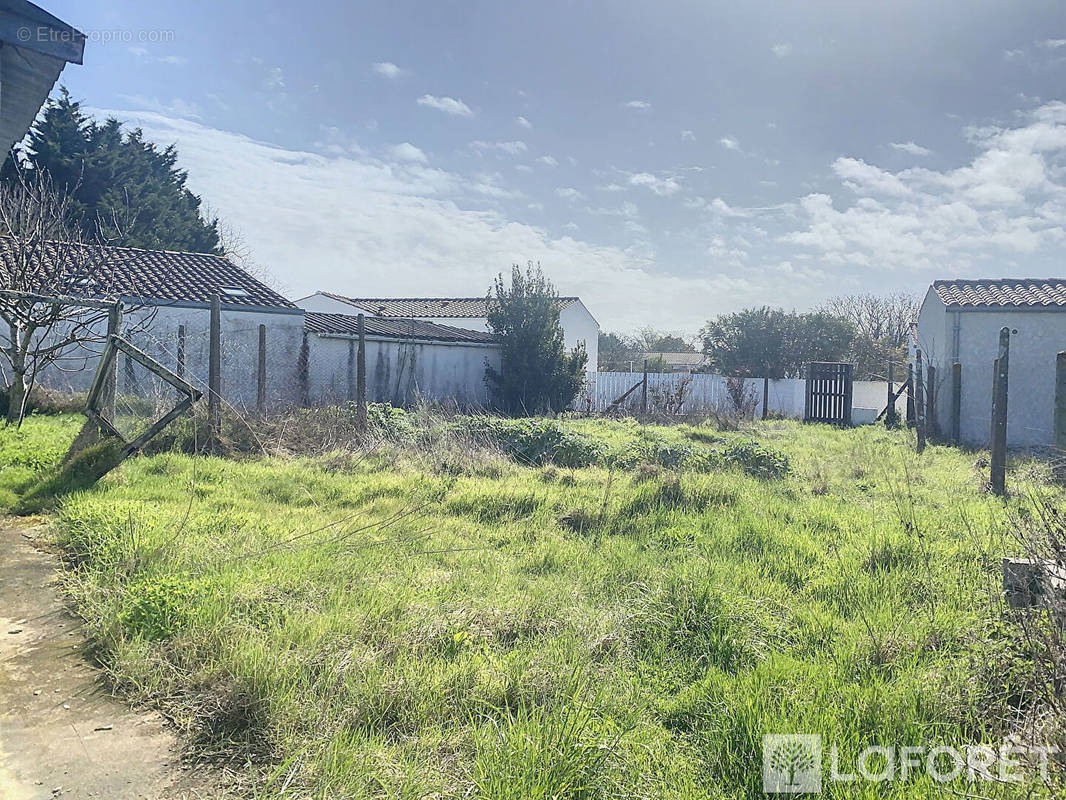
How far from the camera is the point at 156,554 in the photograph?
4.64 meters

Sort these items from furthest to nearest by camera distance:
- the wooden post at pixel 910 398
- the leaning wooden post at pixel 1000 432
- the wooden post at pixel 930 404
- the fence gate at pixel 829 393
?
1. the fence gate at pixel 829 393
2. the wooden post at pixel 910 398
3. the wooden post at pixel 930 404
4. the leaning wooden post at pixel 1000 432

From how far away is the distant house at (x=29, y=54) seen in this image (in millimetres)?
4336

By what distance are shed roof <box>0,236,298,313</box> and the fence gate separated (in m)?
15.0

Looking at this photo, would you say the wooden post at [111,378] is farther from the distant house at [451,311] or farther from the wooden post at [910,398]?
the distant house at [451,311]

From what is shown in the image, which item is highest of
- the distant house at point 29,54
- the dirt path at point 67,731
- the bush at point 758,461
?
the distant house at point 29,54

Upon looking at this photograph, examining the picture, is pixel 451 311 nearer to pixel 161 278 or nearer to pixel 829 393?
pixel 161 278

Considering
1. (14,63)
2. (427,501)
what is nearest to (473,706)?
(427,501)

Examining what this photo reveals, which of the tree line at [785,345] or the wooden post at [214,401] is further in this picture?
the tree line at [785,345]

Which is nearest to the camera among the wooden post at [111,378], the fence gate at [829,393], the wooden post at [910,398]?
the wooden post at [111,378]

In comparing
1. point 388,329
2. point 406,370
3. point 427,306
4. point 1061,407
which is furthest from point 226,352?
point 427,306

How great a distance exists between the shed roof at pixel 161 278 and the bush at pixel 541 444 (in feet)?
28.5

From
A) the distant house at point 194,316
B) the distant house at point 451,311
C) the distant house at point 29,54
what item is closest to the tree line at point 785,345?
the distant house at point 451,311

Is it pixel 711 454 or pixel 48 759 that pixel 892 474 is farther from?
pixel 48 759

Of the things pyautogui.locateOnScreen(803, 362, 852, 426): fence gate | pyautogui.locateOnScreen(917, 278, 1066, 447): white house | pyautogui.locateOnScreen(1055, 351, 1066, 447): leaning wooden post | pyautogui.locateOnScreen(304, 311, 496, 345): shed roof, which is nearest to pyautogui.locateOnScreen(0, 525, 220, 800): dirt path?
pyautogui.locateOnScreen(1055, 351, 1066, 447): leaning wooden post
